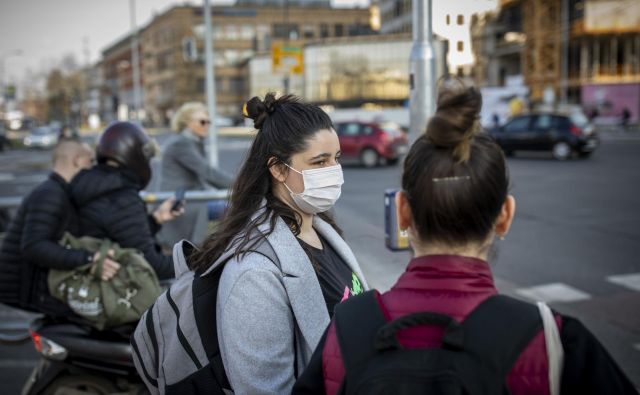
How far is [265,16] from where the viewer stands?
101 metres

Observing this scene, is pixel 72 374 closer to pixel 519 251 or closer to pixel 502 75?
pixel 519 251

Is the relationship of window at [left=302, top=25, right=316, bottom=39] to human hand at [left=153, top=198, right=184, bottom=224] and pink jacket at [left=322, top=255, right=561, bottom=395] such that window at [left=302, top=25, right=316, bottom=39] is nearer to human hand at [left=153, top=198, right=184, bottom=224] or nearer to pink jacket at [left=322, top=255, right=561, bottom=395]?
human hand at [left=153, top=198, right=184, bottom=224]

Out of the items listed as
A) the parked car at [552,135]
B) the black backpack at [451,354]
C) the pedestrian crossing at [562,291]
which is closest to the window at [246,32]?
the parked car at [552,135]

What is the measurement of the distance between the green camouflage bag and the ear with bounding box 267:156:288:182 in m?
1.25

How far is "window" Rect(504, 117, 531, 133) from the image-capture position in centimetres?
2476

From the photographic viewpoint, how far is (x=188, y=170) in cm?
657

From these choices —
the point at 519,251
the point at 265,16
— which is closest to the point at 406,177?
the point at 519,251

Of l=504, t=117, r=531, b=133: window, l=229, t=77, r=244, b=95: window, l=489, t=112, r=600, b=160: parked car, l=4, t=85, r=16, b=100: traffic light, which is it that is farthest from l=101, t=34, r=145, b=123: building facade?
l=489, t=112, r=600, b=160: parked car

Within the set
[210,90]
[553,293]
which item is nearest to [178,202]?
[553,293]

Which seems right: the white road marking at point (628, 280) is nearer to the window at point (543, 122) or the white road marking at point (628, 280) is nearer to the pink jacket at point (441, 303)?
the pink jacket at point (441, 303)

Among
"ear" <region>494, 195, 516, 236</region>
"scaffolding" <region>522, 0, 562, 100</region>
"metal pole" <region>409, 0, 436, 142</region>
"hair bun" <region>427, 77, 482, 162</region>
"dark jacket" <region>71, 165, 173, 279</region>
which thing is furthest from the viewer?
"scaffolding" <region>522, 0, 562, 100</region>

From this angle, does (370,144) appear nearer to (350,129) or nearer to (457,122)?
(350,129)

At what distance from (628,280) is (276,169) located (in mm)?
6202

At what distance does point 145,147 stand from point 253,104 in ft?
5.45
